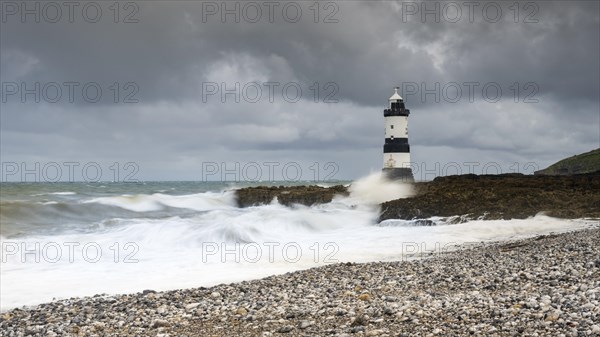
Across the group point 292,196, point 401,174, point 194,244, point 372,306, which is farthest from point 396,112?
point 372,306

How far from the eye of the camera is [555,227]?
57.0 ft

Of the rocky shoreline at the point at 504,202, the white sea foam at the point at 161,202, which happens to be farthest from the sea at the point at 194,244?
the white sea foam at the point at 161,202

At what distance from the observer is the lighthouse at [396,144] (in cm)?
3161

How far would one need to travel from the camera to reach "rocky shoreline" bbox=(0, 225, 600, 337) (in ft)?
19.6

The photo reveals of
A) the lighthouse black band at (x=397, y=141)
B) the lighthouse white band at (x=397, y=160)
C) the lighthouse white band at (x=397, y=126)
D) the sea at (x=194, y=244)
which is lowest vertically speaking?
the sea at (x=194, y=244)

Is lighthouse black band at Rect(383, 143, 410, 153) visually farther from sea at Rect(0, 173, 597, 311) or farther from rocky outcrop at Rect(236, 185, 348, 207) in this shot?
→ sea at Rect(0, 173, 597, 311)

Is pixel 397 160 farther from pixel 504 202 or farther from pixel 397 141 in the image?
pixel 504 202

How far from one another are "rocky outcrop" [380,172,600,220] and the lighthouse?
627 cm

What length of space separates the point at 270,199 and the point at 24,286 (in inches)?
882

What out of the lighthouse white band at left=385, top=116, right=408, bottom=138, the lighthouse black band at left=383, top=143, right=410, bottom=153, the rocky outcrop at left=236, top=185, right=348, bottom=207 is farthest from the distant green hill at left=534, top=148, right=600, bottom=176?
the rocky outcrop at left=236, top=185, right=348, bottom=207

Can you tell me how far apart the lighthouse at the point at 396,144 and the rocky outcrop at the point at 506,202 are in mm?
6272

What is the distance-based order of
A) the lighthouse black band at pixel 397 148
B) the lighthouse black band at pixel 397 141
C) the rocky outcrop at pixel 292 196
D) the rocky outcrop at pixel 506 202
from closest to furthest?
the rocky outcrop at pixel 506 202 → the rocky outcrop at pixel 292 196 → the lighthouse black band at pixel 397 148 → the lighthouse black band at pixel 397 141

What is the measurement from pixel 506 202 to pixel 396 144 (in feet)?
37.3

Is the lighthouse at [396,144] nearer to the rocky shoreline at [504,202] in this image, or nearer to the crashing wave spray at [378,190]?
the crashing wave spray at [378,190]
